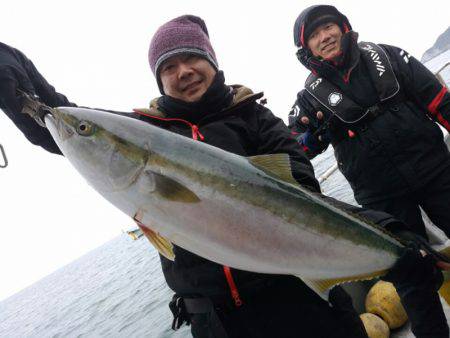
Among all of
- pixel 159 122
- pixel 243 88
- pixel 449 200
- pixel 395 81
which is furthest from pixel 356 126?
pixel 159 122

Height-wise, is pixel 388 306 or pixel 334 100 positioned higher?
pixel 334 100

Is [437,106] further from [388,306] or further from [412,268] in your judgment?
[388,306]

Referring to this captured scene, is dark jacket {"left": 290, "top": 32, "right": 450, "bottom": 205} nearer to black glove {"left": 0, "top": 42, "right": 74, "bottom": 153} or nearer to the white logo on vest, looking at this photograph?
the white logo on vest

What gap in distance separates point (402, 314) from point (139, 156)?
5055 millimetres

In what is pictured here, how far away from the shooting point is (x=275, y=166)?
7.41 feet

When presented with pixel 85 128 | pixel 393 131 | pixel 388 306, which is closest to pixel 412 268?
pixel 393 131

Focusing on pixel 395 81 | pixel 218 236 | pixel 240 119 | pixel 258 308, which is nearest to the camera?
pixel 218 236

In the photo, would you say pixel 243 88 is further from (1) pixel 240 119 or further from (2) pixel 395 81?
(2) pixel 395 81

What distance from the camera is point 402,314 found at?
17.1 ft

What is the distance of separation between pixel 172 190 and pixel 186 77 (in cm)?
129

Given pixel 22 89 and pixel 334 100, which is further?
pixel 334 100

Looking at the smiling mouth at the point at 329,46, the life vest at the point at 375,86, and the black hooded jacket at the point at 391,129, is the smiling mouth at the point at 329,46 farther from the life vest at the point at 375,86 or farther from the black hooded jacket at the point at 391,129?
the life vest at the point at 375,86

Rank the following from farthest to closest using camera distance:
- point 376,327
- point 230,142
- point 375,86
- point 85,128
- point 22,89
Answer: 1. point 376,327
2. point 375,86
3. point 230,142
4. point 22,89
5. point 85,128

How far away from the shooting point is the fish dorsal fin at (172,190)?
1991 millimetres
